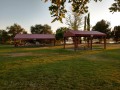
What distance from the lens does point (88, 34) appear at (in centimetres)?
3228

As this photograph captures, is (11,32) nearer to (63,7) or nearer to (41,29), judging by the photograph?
(41,29)

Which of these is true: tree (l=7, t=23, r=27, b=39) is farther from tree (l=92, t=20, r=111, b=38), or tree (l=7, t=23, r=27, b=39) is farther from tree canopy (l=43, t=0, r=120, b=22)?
tree canopy (l=43, t=0, r=120, b=22)

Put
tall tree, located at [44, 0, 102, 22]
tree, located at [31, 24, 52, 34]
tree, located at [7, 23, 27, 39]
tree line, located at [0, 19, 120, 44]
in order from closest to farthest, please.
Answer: tall tree, located at [44, 0, 102, 22] < tree line, located at [0, 19, 120, 44] < tree, located at [7, 23, 27, 39] < tree, located at [31, 24, 52, 34]

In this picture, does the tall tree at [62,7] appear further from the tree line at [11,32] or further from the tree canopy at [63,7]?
the tree line at [11,32]

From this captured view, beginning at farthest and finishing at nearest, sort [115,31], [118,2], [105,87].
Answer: [115,31] < [118,2] < [105,87]

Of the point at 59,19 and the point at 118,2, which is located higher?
the point at 118,2

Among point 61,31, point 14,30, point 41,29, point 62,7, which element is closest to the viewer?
point 62,7

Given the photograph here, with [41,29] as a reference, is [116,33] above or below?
below

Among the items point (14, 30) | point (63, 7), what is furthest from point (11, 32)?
point (63, 7)

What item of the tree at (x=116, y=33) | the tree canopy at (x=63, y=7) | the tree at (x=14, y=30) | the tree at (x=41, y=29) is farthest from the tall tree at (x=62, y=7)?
the tree at (x=41, y=29)

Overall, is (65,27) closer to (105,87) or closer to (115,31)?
(115,31)

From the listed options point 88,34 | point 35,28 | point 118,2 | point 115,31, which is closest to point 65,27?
point 115,31

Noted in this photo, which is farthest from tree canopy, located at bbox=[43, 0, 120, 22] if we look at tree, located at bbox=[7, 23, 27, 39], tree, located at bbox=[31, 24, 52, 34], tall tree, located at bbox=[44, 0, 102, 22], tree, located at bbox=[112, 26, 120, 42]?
tree, located at bbox=[31, 24, 52, 34]

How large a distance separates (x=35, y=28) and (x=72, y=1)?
73.0m
